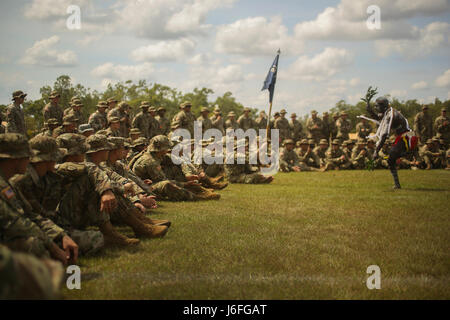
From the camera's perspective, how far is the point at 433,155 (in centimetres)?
1712

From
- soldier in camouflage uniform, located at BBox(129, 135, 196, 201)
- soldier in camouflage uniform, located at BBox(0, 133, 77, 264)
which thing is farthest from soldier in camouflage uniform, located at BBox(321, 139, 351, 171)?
soldier in camouflage uniform, located at BBox(0, 133, 77, 264)

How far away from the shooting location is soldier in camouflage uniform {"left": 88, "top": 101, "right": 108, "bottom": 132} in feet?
45.3

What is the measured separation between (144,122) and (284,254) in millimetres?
11650

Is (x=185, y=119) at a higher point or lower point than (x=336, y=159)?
higher

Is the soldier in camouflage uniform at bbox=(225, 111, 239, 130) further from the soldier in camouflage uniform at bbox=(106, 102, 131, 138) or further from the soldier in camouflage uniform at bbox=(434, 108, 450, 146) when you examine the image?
the soldier in camouflage uniform at bbox=(434, 108, 450, 146)

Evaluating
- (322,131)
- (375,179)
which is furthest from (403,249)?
(322,131)

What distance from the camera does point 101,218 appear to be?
507 centimetres

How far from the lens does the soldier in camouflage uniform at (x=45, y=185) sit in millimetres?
4441

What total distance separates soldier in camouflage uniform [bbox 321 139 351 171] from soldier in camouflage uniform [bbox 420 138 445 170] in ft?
10.8

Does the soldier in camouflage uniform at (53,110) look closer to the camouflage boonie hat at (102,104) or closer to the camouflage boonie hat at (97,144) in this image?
the camouflage boonie hat at (102,104)

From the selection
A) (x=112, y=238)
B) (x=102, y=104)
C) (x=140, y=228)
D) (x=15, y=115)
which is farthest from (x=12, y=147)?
(x=102, y=104)

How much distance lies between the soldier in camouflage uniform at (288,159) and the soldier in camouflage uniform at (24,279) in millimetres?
14667

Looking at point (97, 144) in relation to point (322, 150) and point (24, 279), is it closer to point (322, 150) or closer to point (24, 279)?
point (24, 279)
